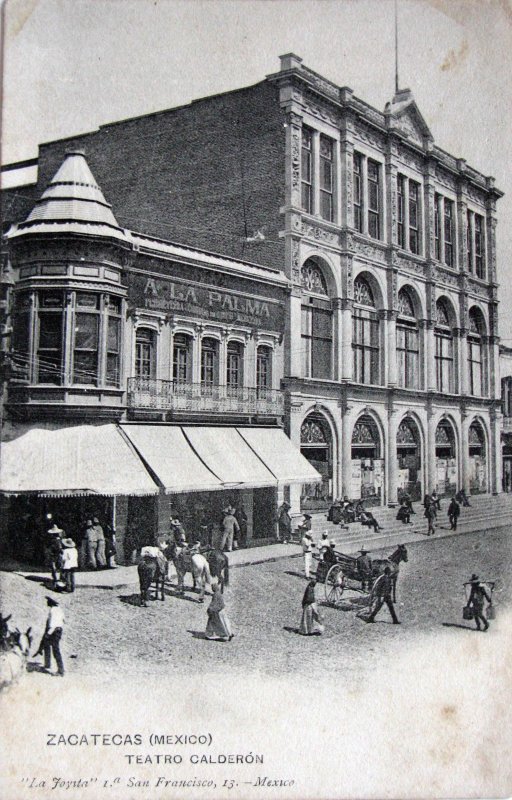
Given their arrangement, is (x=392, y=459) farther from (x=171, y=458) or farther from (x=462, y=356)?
(x=171, y=458)

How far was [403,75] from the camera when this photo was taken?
486 inches

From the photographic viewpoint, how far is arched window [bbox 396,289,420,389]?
80.0 feet

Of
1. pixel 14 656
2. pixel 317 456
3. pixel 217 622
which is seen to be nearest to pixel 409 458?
pixel 317 456

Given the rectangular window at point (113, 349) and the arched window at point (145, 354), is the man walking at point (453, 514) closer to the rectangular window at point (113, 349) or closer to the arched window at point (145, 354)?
the arched window at point (145, 354)

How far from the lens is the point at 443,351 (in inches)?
1003

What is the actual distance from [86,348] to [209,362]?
436 cm

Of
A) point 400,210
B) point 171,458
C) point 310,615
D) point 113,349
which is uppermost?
point 400,210

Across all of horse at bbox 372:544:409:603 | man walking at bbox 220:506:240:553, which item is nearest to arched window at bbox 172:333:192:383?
man walking at bbox 220:506:240:553

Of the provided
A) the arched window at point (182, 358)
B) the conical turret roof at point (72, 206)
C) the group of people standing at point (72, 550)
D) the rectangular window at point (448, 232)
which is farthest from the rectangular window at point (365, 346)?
the group of people standing at point (72, 550)

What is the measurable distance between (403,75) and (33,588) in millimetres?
9838

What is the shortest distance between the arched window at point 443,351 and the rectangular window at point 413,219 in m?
2.50

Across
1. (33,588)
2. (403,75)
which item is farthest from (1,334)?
(403,75)

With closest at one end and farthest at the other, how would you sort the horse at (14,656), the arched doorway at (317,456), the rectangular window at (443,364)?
1. the horse at (14,656)
2. the arched doorway at (317,456)
3. the rectangular window at (443,364)

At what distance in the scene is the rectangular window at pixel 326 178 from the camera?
21.4m
